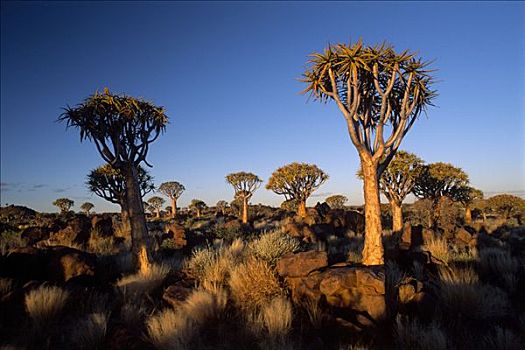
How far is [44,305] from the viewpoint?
5.68 metres

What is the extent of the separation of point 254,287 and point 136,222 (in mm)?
4411

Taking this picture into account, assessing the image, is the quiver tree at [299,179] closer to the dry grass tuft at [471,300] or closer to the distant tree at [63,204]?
the dry grass tuft at [471,300]

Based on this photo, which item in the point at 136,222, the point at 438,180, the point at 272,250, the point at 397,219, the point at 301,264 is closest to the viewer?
the point at 301,264

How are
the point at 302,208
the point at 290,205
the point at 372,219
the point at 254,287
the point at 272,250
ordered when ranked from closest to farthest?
1. the point at 254,287
2. the point at 372,219
3. the point at 272,250
4. the point at 302,208
5. the point at 290,205

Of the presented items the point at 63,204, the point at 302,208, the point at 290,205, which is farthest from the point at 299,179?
the point at 63,204

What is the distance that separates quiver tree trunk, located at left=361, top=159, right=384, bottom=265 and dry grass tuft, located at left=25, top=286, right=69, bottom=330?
649cm

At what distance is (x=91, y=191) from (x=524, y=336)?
21501 mm

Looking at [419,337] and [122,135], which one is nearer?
[419,337]

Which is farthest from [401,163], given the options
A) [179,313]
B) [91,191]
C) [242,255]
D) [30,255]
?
[91,191]

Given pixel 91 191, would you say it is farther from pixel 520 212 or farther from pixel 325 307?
pixel 520 212

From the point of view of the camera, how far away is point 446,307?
6.21 meters

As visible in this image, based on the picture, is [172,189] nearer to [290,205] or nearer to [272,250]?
[290,205]

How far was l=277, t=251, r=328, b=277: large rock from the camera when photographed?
666cm

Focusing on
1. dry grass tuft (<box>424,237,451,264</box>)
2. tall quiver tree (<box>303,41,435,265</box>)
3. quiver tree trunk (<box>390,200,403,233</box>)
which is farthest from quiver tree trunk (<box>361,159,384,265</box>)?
quiver tree trunk (<box>390,200,403,233</box>)
